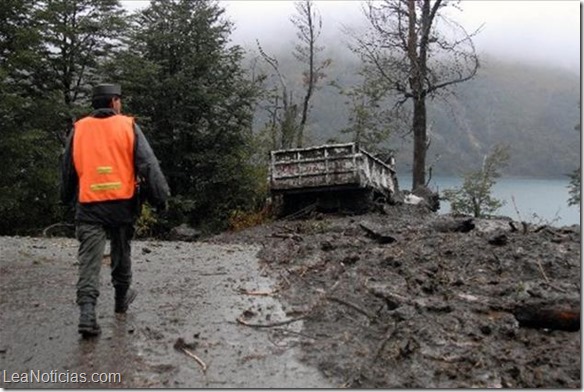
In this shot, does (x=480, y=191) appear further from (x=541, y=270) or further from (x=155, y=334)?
(x=155, y=334)

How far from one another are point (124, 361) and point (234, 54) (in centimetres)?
2059

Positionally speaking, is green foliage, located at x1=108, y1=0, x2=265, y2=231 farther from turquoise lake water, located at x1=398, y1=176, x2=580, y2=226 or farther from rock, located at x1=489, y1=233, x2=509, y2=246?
rock, located at x1=489, y1=233, x2=509, y2=246

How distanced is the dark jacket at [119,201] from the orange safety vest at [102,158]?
56 millimetres

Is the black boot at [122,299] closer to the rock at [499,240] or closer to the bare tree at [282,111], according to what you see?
the rock at [499,240]

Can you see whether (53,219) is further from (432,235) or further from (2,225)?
(432,235)

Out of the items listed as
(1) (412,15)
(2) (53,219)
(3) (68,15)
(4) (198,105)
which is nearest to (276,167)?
(4) (198,105)

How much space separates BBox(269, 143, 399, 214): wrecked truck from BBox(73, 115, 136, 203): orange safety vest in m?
10.4

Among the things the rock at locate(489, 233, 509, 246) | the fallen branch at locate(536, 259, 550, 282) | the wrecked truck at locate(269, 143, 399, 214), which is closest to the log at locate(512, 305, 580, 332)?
the fallen branch at locate(536, 259, 550, 282)

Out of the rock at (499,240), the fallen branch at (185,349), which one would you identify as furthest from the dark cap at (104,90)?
the rock at (499,240)

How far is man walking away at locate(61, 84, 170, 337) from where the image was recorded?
182 inches

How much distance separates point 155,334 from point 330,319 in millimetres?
1422

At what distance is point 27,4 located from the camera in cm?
2064

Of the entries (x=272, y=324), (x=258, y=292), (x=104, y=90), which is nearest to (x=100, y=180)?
(x=104, y=90)

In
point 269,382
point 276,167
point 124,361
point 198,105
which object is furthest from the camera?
point 198,105
